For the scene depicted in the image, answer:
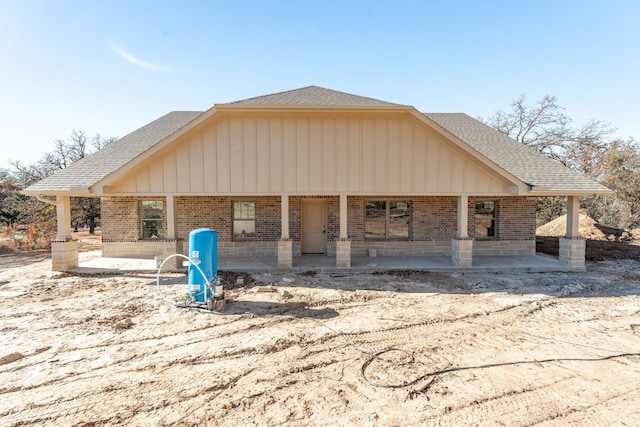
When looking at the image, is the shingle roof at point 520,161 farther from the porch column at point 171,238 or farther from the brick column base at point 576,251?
the porch column at point 171,238

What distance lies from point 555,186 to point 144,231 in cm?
1423

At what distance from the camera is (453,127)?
45.4 feet

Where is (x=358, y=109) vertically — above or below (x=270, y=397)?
above

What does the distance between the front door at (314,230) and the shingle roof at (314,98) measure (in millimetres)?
3754

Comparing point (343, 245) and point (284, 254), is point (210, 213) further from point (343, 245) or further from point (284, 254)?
point (343, 245)

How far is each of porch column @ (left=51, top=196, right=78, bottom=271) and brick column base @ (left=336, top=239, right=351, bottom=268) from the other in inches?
327

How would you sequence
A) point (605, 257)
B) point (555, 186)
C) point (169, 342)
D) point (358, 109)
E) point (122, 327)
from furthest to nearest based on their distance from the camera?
point (605, 257) → point (555, 186) → point (358, 109) → point (122, 327) → point (169, 342)

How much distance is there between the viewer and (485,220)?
39.0 ft

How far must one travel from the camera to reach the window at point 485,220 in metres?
11.8

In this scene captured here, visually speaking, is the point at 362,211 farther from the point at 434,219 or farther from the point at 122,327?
the point at 122,327

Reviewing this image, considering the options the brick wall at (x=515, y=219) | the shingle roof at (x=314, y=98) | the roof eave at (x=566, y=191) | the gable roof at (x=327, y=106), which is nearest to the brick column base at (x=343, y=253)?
the gable roof at (x=327, y=106)

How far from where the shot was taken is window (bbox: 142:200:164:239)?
11633 millimetres

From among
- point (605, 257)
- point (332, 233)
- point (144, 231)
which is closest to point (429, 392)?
point (332, 233)

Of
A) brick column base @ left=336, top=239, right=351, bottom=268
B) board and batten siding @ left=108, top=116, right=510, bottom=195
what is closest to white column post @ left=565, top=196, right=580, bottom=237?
board and batten siding @ left=108, top=116, right=510, bottom=195
